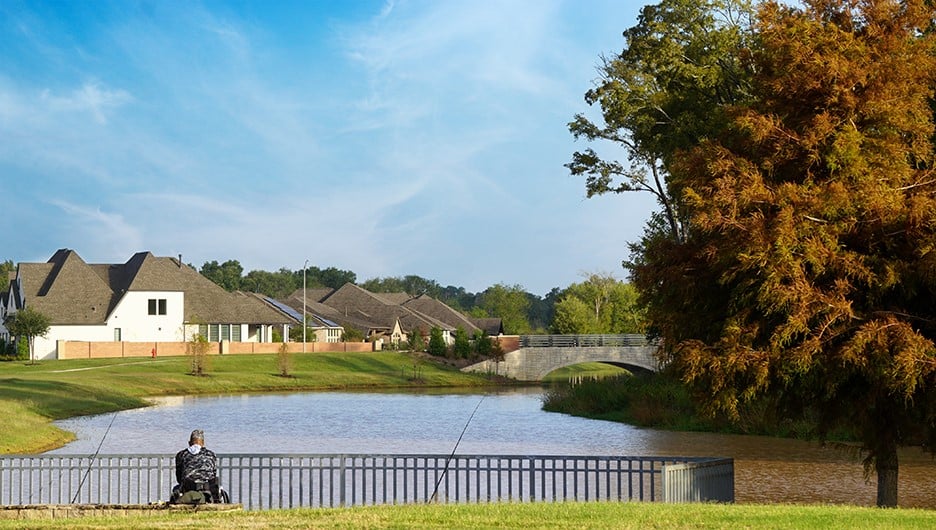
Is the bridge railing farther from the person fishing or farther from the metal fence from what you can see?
the person fishing

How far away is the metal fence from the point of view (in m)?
19.0

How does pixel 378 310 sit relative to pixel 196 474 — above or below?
above

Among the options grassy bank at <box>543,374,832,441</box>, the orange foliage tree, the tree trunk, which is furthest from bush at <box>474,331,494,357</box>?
the orange foliage tree

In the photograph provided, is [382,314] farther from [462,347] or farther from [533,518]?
[533,518]

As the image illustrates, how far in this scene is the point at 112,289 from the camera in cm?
9056

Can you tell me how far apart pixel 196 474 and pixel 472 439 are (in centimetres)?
2304

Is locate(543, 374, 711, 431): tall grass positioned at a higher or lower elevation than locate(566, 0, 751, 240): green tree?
lower

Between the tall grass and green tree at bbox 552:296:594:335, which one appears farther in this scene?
green tree at bbox 552:296:594:335

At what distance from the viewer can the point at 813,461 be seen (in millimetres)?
32594

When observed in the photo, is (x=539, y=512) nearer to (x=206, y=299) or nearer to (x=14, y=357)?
(x=14, y=357)

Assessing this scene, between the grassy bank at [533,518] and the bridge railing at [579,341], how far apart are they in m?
68.4

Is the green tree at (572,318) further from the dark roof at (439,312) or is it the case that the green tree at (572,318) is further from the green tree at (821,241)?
the green tree at (821,241)

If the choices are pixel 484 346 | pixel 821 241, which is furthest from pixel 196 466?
→ pixel 484 346

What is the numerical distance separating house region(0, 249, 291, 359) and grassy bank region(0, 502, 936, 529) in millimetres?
71686
